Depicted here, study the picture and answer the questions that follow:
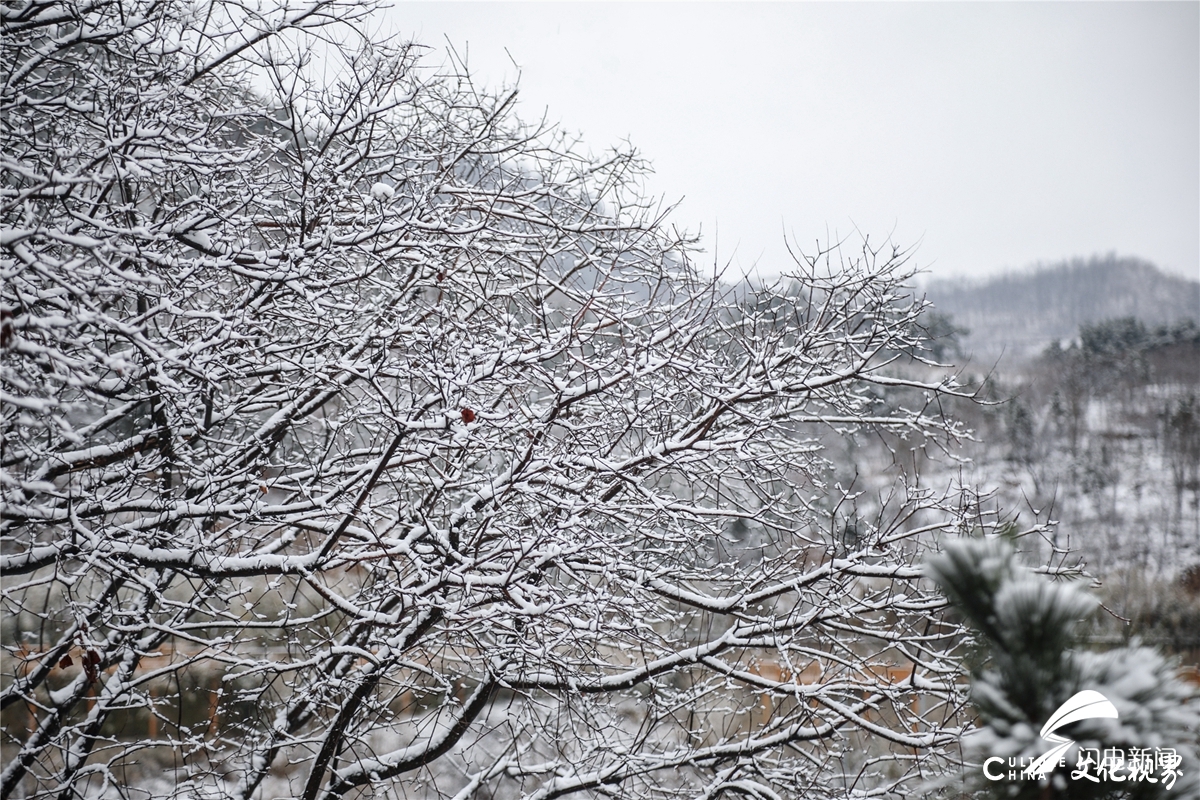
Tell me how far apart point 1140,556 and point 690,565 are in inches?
1089

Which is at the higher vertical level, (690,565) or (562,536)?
(562,536)

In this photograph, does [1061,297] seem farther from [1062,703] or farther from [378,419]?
[1062,703]

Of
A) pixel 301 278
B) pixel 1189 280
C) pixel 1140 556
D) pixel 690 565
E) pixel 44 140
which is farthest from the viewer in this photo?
pixel 1189 280

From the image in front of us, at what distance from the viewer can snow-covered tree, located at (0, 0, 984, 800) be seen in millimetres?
2916

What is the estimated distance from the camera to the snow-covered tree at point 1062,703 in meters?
1.20

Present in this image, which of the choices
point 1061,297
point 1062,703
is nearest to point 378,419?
point 1062,703

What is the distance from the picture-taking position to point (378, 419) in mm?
4480

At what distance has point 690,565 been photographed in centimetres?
448

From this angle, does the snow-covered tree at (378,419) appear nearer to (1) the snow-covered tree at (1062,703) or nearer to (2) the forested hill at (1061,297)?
(1) the snow-covered tree at (1062,703)

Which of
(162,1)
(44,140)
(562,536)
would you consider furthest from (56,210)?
(562,536)

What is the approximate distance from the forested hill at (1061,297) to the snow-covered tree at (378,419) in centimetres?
8687

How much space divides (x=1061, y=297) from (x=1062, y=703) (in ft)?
377

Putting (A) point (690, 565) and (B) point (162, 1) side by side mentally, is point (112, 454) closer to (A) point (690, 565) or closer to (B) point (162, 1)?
(B) point (162, 1)

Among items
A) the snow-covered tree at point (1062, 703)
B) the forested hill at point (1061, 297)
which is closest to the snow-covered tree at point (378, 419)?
the snow-covered tree at point (1062, 703)
